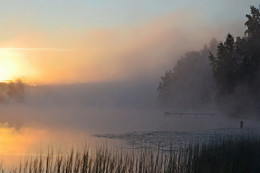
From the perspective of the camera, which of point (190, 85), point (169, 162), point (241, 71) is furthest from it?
point (190, 85)

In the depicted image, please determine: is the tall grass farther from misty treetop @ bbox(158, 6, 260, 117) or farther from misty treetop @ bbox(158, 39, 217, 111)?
misty treetop @ bbox(158, 39, 217, 111)

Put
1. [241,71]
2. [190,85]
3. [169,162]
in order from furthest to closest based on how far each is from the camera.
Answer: [190,85] → [241,71] → [169,162]

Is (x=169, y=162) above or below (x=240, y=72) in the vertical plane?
below

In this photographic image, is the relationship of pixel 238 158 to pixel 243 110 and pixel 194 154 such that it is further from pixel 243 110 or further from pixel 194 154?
pixel 243 110

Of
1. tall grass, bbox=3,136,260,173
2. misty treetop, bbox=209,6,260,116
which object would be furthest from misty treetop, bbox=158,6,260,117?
tall grass, bbox=3,136,260,173

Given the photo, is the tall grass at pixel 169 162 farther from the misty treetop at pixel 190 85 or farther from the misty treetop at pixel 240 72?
the misty treetop at pixel 190 85

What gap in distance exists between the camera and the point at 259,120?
1957 inches

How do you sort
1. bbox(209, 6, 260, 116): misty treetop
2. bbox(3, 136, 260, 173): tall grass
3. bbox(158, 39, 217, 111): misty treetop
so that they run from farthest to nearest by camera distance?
bbox(158, 39, 217, 111): misty treetop
bbox(209, 6, 260, 116): misty treetop
bbox(3, 136, 260, 173): tall grass

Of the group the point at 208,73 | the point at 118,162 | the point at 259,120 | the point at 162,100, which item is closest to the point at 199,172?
the point at 118,162

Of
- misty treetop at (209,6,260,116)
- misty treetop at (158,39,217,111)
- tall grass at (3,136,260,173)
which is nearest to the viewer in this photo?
tall grass at (3,136,260,173)

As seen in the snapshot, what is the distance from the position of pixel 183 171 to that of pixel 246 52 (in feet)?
135

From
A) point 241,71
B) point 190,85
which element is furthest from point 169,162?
point 190,85

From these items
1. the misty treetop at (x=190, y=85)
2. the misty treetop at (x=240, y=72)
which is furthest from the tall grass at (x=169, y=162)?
the misty treetop at (x=190, y=85)

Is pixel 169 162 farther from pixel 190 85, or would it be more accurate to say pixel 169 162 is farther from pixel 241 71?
pixel 190 85
